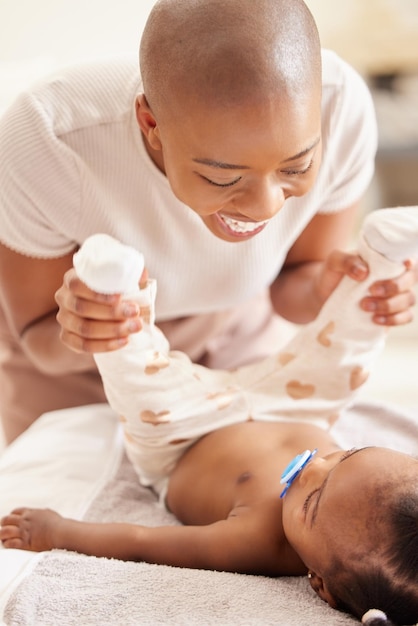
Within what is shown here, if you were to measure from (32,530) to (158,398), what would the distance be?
25cm

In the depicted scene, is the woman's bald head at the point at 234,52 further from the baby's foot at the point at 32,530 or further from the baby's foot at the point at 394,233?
the baby's foot at the point at 32,530

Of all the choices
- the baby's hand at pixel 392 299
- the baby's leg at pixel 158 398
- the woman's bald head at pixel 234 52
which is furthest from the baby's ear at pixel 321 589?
the woman's bald head at pixel 234 52

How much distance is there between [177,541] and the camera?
1086 mm

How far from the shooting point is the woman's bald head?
955 mm

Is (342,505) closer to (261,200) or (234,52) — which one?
(261,200)

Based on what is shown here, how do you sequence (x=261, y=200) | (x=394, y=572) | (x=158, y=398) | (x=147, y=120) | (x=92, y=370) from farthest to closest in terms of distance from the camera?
1. (x=92, y=370)
2. (x=158, y=398)
3. (x=147, y=120)
4. (x=261, y=200)
5. (x=394, y=572)

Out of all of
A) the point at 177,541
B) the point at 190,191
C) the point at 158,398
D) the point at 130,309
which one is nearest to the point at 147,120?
the point at 190,191

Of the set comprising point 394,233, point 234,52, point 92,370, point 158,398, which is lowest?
point 92,370

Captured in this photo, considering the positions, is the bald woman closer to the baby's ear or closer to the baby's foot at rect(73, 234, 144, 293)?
the baby's foot at rect(73, 234, 144, 293)

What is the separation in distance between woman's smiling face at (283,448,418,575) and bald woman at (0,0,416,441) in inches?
11.7

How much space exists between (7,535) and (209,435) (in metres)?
0.33

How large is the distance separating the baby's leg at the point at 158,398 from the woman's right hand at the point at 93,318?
0.19 feet

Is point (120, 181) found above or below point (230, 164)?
below

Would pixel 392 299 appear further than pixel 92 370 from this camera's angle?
No
